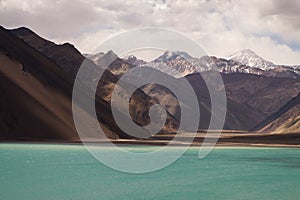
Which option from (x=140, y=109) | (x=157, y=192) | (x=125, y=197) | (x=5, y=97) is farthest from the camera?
(x=140, y=109)

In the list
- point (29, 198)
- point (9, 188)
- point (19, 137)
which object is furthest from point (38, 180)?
point (19, 137)

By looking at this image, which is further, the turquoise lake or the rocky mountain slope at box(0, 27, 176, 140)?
the rocky mountain slope at box(0, 27, 176, 140)

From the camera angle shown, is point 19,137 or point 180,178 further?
point 19,137

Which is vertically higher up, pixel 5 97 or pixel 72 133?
pixel 5 97

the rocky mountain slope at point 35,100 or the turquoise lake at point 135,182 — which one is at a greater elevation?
the rocky mountain slope at point 35,100

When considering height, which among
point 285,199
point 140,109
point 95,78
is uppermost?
point 95,78

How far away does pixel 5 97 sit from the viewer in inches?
3765

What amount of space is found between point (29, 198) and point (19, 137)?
211 ft

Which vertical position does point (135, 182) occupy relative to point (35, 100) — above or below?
below

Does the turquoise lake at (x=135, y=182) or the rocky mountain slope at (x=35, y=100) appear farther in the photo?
the rocky mountain slope at (x=35, y=100)

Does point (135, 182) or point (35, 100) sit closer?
point (135, 182)

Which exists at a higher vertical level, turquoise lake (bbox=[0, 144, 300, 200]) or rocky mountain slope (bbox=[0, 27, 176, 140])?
rocky mountain slope (bbox=[0, 27, 176, 140])

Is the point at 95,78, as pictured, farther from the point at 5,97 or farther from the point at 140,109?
the point at 5,97

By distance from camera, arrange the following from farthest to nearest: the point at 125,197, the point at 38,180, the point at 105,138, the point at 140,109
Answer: the point at 140,109, the point at 105,138, the point at 38,180, the point at 125,197
